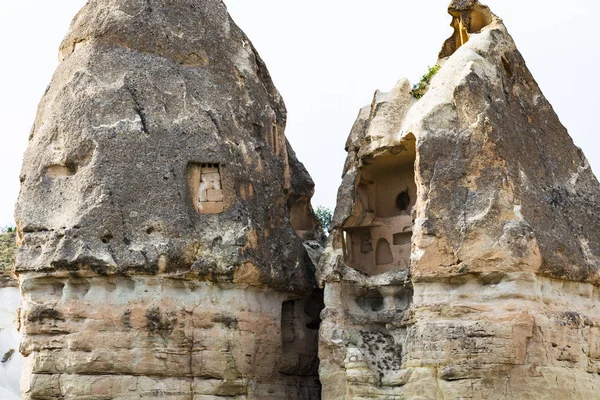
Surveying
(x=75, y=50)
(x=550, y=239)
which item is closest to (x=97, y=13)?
(x=75, y=50)

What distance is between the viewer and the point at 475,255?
18938 mm

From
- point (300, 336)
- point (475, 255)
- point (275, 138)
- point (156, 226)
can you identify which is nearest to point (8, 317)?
point (300, 336)

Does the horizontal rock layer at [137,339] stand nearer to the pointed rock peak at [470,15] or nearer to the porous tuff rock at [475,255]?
the porous tuff rock at [475,255]

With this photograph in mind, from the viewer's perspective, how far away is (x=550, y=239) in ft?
64.1

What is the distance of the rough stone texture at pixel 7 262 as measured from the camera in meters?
37.1

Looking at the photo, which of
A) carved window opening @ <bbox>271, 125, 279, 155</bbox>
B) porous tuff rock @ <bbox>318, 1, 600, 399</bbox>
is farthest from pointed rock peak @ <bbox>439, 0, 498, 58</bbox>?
carved window opening @ <bbox>271, 125, 279, 155</bbox>

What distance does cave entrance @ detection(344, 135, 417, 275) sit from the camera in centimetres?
2280

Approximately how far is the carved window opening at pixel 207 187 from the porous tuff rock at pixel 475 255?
234 cm

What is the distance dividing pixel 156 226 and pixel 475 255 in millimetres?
5342

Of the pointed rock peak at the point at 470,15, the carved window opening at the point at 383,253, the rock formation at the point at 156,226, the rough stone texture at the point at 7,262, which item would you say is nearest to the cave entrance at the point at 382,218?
the carved window opening at the point at 383,253

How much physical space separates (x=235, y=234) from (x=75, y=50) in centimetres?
460

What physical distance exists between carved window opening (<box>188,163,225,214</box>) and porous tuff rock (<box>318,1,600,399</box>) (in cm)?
234

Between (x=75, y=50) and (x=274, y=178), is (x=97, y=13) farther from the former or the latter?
(x=274, y=178)

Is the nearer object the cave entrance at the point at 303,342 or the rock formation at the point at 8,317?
the cave entrance at the point at 303,342
